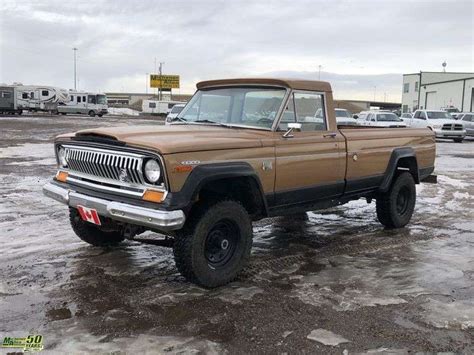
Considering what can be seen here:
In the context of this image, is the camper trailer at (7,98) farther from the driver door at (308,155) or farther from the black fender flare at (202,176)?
the black fender flare at (202,176)

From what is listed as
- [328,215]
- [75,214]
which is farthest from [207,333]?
[328,215]

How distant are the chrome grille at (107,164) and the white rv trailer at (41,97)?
57076 millimetres

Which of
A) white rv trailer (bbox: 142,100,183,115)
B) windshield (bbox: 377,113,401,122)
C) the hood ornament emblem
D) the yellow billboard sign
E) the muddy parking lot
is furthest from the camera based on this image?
the yellow billboard sign

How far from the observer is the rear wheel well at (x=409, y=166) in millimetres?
7723

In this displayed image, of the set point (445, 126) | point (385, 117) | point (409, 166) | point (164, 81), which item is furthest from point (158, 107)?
point (409, 166)

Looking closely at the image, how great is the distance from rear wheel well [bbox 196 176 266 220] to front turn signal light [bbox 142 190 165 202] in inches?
15.8

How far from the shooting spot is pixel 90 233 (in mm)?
6098

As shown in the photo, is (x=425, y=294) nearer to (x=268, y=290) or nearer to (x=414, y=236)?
(x=268, y=290)

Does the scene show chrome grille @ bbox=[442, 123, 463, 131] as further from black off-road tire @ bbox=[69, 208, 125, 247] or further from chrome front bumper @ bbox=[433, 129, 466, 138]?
black off-road tire @ bbox=[69, 208, 125, 247]

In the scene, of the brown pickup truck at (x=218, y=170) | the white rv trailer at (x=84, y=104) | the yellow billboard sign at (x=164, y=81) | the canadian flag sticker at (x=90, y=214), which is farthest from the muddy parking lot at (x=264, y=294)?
the yellow billboard sign at (x=164, y=81)

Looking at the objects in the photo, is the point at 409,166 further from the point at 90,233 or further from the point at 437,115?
the point at 437,115

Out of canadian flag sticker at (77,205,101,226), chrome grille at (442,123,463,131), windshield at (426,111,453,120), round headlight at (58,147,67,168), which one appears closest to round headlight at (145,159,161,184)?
canadian flag sticker at (77,205,101,226)

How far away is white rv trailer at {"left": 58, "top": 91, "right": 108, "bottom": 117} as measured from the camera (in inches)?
2322

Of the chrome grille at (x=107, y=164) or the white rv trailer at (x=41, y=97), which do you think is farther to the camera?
the white rv trailer at (x=41, y=97)
